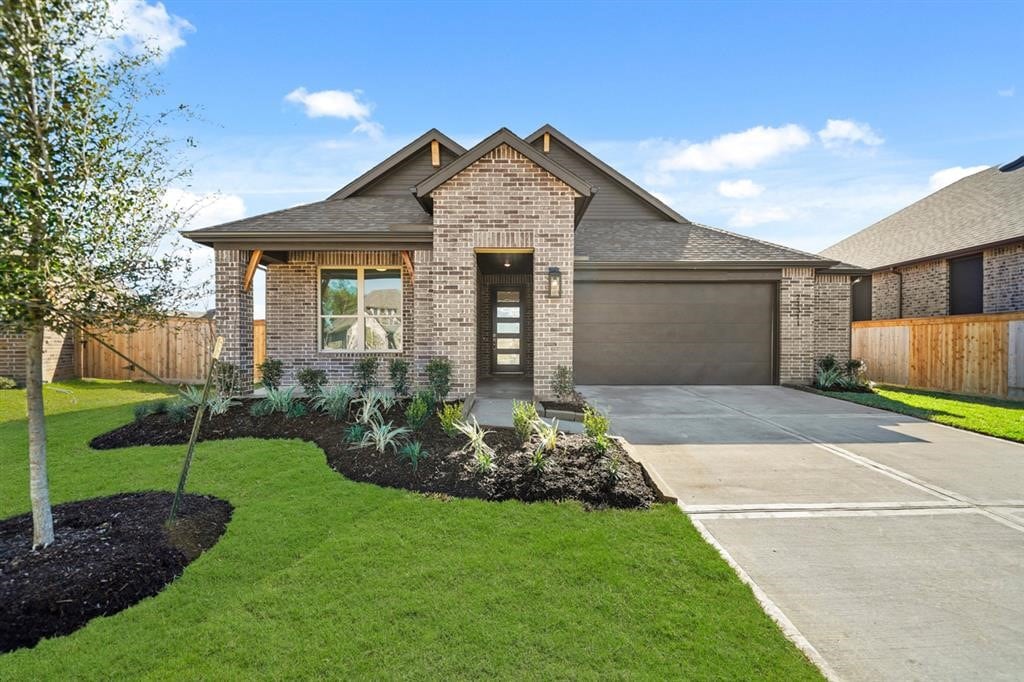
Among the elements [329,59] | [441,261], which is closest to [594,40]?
[329,59]

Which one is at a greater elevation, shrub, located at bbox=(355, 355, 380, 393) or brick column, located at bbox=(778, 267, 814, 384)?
brick column, located at bbox=(778, 267, 814, 384)

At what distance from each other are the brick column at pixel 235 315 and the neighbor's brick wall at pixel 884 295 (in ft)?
65.7

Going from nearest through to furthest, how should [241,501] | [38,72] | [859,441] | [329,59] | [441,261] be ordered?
[38,72], [241,501], [859,441], [441,261], [329,59]

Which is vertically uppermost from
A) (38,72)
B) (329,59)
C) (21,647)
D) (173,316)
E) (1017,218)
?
(329,59)

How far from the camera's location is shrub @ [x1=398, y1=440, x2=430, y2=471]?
5.05 meters

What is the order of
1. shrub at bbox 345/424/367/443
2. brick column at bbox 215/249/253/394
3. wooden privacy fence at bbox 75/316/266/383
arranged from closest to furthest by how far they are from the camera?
shrub at bbox 345/424/367/443 < brick column at bbox 215/249/253/394 < wooden privacy fence at bbox 75/316/266/383

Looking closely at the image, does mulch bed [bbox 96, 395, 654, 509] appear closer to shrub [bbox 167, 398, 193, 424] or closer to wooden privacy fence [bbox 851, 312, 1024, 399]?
shrub [bbox 167, 398, 193, 424]

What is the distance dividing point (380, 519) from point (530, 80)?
12.8m

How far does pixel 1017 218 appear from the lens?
13.4 metres

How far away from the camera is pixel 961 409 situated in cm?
937

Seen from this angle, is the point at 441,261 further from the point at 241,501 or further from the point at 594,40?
the point at 594,40

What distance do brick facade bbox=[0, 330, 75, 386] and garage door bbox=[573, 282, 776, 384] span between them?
12839mm

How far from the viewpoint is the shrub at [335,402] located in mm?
7160

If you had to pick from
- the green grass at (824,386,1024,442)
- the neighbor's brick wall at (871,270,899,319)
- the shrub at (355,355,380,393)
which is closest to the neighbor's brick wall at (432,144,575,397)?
the shrub at (355,355,380,393)
